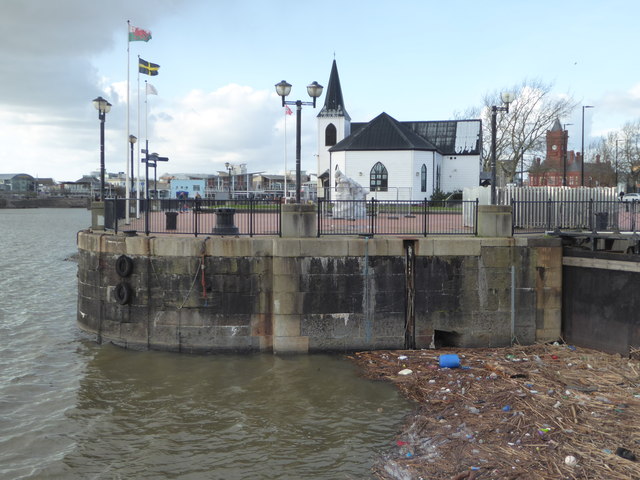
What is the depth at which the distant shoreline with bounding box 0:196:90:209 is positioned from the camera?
157 metres

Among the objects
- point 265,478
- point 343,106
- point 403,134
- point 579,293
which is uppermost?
point 343,106

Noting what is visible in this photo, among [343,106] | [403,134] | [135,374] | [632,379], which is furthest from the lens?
[343,106]

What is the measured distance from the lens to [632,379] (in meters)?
11.5

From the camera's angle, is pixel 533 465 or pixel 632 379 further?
pixel 632 379

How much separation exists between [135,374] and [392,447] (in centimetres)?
635

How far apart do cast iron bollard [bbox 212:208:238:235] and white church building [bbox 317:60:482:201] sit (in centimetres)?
3101

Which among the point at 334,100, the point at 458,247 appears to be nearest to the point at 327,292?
the point at 458,247

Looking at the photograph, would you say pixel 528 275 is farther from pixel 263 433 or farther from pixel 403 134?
pixel 403 134

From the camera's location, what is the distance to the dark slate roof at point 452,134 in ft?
183

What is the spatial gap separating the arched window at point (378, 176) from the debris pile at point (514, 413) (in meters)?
37.1

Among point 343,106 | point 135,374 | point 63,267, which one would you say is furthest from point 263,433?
point 343,106

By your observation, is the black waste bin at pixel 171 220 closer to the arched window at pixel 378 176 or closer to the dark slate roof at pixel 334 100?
the arched window at pixel 378 176

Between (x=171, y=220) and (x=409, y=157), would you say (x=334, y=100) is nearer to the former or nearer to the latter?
(x=409, y=157)

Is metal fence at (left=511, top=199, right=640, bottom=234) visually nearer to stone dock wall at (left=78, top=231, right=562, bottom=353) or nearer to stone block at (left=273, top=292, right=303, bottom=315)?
stone dock wall at (left=78, top=231, right=562, bottom=353)
